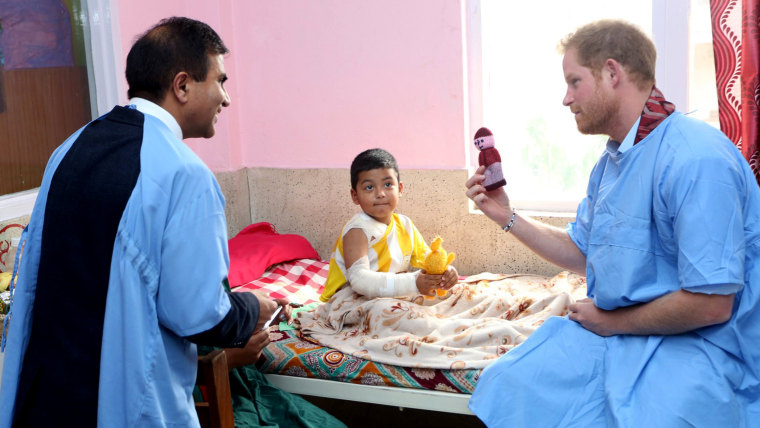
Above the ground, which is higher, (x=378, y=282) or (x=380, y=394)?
(x=378, y=282)

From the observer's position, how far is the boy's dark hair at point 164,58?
5.98ft

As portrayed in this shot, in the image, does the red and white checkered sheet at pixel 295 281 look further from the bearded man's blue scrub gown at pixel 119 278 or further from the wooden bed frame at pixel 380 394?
the bearded man's blue scrub gown at pixel 119 278

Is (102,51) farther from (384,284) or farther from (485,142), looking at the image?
(485,142)

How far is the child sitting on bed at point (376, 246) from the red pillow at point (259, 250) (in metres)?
0.56

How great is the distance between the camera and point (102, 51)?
3.28 metres

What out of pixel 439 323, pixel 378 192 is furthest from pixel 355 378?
pixel 378 192

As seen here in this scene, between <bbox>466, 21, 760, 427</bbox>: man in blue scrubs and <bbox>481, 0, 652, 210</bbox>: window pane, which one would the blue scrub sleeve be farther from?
<bbox>481, 0, 652, 210</bbox>: window pane

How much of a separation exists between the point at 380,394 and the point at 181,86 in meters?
1.31

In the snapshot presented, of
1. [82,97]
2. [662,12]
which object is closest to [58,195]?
[82,97]

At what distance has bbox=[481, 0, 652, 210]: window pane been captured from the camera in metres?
3.51

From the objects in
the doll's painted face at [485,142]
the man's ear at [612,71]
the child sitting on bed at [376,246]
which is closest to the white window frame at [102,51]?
the child sitting on bed at [376,246]

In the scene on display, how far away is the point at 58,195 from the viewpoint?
168 centimetres

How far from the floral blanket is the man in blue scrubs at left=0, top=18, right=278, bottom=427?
1.00 metres

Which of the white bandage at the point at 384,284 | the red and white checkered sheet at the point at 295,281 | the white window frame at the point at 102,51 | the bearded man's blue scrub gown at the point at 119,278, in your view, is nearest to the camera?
the bearded man's blue scrub gown at the point at 119,278
